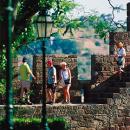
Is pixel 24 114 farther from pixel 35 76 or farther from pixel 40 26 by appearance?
pixel 40 26

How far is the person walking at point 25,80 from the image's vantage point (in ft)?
77.4

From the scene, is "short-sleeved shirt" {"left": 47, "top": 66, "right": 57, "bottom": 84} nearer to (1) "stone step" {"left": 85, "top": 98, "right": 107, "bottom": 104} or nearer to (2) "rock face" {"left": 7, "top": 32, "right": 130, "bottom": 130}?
(2) "rock face" {"left": 7, "top": 32, "right": 130, "bottom": 130}

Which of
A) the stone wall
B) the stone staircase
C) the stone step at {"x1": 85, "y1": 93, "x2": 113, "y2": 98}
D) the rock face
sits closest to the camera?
the rock face

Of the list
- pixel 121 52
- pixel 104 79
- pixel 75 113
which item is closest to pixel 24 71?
pixel 75 113

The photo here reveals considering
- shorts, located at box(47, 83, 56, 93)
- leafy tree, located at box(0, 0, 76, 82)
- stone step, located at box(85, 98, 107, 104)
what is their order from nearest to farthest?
leafy tree, located at box(0, 0, 76, 82), shorts, located at box(47, 83, 56, 93), stone step, located at box(85, 98, 107, 104)

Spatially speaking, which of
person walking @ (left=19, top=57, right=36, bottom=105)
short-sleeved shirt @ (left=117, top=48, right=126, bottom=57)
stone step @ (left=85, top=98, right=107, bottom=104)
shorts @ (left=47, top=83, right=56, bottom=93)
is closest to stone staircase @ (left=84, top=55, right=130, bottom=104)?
stone step @ (left=85, top=98, right=107, bottom=104)

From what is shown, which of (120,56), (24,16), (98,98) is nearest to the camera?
(24,16)

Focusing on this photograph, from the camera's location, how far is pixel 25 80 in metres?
23.9

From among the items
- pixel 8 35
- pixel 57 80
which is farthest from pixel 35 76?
pixel 8 35

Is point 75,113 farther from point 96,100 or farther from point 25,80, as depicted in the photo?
point 25,80

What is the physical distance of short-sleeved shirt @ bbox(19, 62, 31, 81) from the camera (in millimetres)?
23547

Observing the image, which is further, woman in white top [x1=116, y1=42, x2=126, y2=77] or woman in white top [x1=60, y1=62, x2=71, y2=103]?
woman in white top [x1=116, y1=42, x2=126, y2=77]

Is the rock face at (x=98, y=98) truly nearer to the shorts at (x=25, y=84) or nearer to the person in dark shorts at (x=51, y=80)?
the person in dark shorts at (x=51, y=80)

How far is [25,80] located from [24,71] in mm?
403
